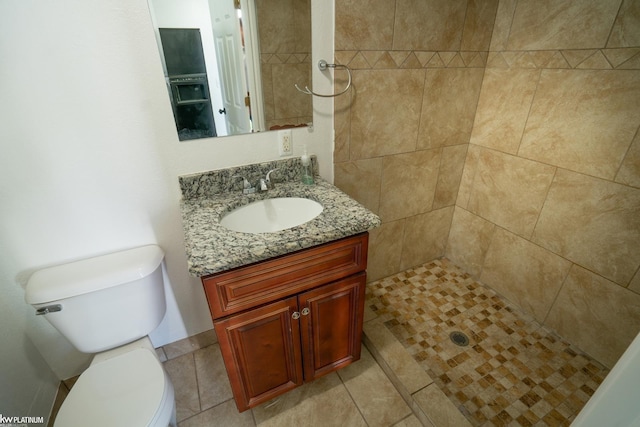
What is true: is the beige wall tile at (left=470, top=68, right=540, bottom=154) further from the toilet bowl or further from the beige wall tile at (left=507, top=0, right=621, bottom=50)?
the toilet bowl

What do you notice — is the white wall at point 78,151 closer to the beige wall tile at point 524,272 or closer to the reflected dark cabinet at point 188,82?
the reflected dark cabinet at point 188,82

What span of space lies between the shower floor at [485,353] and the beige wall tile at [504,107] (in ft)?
3.07

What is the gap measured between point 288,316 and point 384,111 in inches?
41.8

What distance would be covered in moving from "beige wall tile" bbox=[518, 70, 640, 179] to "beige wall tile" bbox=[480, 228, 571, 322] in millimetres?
474

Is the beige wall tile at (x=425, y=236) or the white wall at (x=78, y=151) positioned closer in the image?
the white wall at (x=78, y=151)

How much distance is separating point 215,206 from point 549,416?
164 cm

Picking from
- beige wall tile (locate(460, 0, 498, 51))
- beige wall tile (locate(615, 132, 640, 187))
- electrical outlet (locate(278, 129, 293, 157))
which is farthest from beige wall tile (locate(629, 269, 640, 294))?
electrical outlet (locate(278, 129, 293, 157))

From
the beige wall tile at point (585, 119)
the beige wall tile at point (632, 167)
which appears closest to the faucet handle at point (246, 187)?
the beige wall tile at point (585, 119)

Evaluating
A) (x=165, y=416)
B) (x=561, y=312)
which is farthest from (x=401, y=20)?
(x=165, y=416)

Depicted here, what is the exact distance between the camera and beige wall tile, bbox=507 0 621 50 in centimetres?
119

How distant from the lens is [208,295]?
0.92 meters

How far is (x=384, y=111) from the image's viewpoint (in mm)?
1491

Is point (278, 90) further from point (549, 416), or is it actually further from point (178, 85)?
point (549, 416)

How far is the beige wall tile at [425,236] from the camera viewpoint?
1958mm
